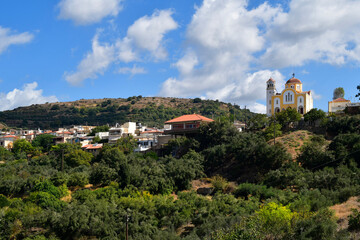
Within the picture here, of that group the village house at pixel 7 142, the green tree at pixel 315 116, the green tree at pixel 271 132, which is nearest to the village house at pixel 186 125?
the green tree at pixel 271 132

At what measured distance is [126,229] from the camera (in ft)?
68.5

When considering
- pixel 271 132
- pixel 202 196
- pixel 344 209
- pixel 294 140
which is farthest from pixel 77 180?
pixel 294 140

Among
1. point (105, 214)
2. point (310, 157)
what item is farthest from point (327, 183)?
point (105, 214)

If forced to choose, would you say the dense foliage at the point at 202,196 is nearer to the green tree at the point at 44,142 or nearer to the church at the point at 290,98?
the church at the point at 290,98

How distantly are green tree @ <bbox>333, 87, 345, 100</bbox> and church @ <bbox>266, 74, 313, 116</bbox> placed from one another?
15.5 m

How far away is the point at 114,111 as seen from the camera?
12219cm

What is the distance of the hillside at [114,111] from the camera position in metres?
111

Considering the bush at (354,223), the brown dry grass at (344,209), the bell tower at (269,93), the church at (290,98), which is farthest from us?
the bell tower at (269,93)

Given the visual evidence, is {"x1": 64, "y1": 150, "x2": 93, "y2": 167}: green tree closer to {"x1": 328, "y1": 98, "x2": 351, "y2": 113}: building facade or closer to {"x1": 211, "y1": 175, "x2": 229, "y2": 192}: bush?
{"x1": 211, "y1": 175, "x2": 229, "y2": 192}: bush

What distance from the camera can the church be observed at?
181ft

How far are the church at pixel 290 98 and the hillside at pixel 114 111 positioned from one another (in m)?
46.1

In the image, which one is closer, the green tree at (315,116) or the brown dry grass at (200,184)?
the brown dry grass at (200,184)

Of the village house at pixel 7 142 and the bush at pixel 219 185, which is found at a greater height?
the village house at pixel 7 142

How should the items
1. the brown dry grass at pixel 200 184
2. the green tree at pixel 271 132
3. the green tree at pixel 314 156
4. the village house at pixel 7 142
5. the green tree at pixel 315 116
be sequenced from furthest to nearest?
the village house at pixel 7 142 → the green tree at pixel 315 116 → the green tree at pixel 271 132 → the brown dry grass at pixel 200 184 → the green tree at pixel 314 156
